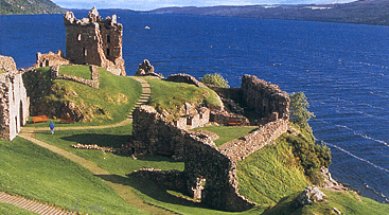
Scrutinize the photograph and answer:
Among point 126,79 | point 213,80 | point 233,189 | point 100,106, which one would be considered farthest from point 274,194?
point 213,80

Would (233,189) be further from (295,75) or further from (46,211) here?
(295,75)

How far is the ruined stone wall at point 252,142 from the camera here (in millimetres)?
43969

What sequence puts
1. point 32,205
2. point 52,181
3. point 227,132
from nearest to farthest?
point 32,205 → point 52,181 → point 227,132

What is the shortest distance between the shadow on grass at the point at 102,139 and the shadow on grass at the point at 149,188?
7.79m

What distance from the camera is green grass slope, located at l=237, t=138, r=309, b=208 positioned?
41938 millimetres

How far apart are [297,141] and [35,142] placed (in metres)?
24.7

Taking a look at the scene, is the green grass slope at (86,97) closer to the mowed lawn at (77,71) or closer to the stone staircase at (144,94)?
the mowed lawn at (77,71)

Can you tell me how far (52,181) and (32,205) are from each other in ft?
22.7

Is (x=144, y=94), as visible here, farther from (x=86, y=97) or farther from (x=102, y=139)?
(x=102, y=139)

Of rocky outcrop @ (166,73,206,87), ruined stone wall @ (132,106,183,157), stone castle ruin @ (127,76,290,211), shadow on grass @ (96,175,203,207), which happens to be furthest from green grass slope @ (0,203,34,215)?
rocky outcrop @ (166,73,206,87)

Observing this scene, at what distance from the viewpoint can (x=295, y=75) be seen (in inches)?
6895

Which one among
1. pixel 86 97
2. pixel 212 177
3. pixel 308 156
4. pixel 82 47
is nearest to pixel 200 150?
pixel 212 177

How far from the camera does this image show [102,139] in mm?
50906

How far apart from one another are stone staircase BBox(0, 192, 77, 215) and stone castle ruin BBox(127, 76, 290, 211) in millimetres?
13509
